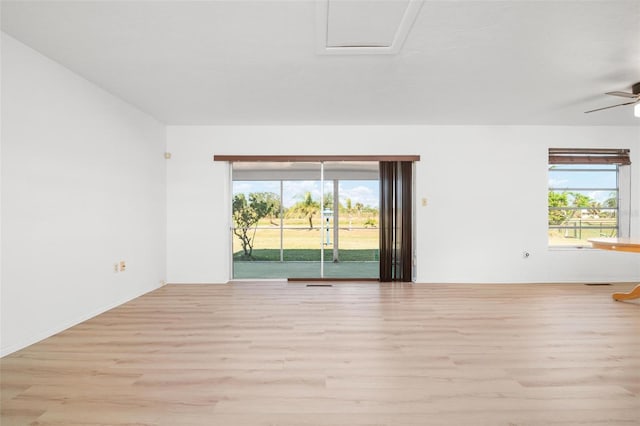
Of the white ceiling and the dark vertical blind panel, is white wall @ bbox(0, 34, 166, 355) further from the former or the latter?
the dark vertical blind panel

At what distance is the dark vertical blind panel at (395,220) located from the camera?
5.71 meters

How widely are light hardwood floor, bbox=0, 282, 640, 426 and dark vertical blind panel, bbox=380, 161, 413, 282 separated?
4.88 feet

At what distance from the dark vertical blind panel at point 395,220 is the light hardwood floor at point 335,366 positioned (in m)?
1.49

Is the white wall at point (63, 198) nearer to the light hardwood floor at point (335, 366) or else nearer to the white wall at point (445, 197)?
the light hardwood floor at point (335, 366)

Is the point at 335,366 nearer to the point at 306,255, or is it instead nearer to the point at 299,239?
the point at 299,239

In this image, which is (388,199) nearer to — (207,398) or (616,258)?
(616,258)

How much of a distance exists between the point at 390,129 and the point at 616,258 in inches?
163

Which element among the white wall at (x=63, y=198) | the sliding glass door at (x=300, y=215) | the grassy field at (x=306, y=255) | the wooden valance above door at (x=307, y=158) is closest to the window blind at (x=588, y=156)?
the wooden valance above door at (x=307, y=158)

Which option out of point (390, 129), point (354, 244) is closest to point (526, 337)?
point (390, 129)

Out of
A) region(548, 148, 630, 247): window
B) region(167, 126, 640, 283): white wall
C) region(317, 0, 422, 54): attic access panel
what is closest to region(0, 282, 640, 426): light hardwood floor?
region(167, 126, 640, 283): white wall

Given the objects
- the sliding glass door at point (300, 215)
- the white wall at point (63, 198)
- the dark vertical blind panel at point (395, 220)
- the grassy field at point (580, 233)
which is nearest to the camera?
the white wall at point (63, 198)

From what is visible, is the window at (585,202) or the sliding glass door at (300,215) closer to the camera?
the window at (585,202)

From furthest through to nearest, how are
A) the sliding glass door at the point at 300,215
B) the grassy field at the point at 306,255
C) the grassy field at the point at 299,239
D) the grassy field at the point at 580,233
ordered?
the grassy field at the point at 306,255 < the grassy field at the point at 299,239 < the sliding glass door at the point at 300,215 < the grassy field at the point at 580,233

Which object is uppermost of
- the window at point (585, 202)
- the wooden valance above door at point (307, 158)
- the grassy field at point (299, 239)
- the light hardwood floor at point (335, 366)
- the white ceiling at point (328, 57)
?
the white ceiling at point (328, 57)
